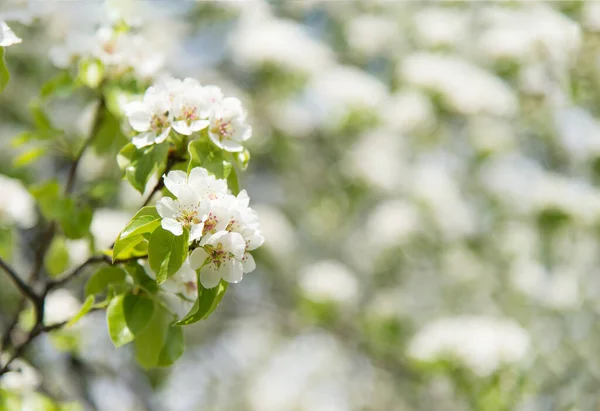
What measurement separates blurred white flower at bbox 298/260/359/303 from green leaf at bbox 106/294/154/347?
77.5 inches

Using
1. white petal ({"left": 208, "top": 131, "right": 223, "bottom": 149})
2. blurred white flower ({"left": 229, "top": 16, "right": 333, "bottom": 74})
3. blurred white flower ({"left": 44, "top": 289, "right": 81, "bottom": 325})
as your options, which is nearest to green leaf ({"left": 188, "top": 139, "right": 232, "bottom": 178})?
white petal ({"left": 208, "top": 131, "right": 223, "bottom": 149})

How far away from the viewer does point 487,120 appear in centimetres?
331

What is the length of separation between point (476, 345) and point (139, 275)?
1746 mm

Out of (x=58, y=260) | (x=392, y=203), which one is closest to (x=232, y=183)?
(x=58, y=260)

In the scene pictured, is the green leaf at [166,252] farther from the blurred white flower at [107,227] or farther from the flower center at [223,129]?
the blurred white flower at [107,227]

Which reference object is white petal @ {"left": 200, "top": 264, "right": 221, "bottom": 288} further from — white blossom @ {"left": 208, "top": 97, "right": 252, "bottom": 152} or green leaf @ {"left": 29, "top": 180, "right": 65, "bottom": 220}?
green leaf @ {"left": 29, "top": 180, "right": 65, "bottom": 220}

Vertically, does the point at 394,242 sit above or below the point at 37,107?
below

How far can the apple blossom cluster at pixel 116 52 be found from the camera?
123cm

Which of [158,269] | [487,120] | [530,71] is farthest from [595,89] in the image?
[158,269]

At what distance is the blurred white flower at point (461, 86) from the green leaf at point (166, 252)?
2.28 m

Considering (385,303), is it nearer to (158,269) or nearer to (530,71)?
(530,71)

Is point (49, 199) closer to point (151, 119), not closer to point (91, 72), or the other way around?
point (91, 72)

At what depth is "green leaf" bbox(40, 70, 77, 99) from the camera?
124 cm

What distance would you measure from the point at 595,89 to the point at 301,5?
1.59 m
